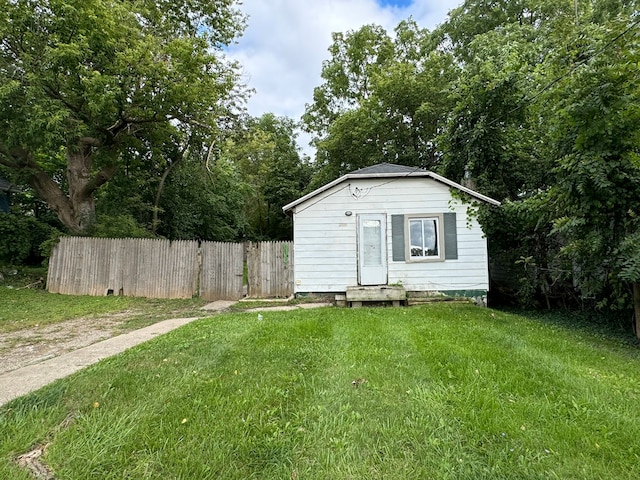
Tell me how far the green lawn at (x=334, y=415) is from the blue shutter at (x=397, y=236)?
479cm

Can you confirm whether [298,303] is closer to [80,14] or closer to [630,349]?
[630,349]

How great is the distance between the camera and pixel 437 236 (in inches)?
363

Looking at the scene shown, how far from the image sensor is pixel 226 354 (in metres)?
4.04

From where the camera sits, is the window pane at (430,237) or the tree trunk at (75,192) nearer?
the window pane at (430,237)

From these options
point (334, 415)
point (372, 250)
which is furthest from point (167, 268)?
point (334, 415)

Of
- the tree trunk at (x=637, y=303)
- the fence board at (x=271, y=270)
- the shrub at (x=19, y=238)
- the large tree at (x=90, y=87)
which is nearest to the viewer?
the tree trunk at (x=637, y=303)

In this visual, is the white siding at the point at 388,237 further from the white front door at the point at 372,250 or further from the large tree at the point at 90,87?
A: the large tree at the point at 90,87

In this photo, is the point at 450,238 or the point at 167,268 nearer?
the point at 450,238

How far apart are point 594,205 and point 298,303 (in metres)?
6.46

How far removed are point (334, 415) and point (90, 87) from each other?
38.1 ft

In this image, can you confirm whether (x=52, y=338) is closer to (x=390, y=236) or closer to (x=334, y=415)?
(x=334, y=415)

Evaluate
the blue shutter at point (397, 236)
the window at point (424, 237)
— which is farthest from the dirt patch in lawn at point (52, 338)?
the window at point (424, 237)

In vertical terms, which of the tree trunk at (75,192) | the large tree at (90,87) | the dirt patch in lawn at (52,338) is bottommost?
the dirt patch in lawn at (52,338)

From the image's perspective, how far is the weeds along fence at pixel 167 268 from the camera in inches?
389
